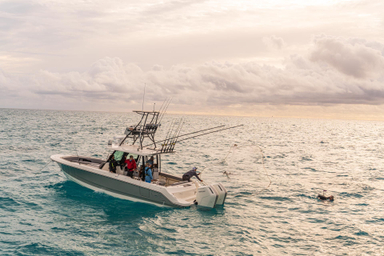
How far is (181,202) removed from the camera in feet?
46.9

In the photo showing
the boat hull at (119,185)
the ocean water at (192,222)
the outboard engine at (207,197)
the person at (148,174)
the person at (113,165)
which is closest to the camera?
the ocean water at (192,222)

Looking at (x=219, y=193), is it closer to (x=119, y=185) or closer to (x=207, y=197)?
(x=207, y=197)

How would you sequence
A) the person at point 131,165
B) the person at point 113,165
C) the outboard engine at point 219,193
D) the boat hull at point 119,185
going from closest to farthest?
1. the outboard engine at point 219,193
2. the boat hull at point 119,185
3. the person at point 131,165
4. the person at point 113,165

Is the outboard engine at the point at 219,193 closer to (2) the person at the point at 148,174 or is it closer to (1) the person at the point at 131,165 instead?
(2) the person at the point at 148,174

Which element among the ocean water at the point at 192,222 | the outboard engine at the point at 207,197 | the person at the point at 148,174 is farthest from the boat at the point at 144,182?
the ocean water at the point at 192,222

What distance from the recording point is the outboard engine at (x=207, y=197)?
1397 centimetres

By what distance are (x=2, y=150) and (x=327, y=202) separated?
3261 centimetres

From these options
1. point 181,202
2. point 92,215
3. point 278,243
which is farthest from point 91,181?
point 278,243

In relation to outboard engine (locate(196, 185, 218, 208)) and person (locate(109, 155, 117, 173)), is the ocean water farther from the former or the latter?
person (locate(109, 155, 117, 173))

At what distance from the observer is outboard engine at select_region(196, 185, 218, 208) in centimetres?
1397

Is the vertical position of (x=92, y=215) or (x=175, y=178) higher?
(x=175, y=178)

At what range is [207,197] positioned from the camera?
554 inches

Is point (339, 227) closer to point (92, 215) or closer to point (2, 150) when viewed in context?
point (92, 215)

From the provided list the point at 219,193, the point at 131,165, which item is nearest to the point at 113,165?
the point at 131,165
